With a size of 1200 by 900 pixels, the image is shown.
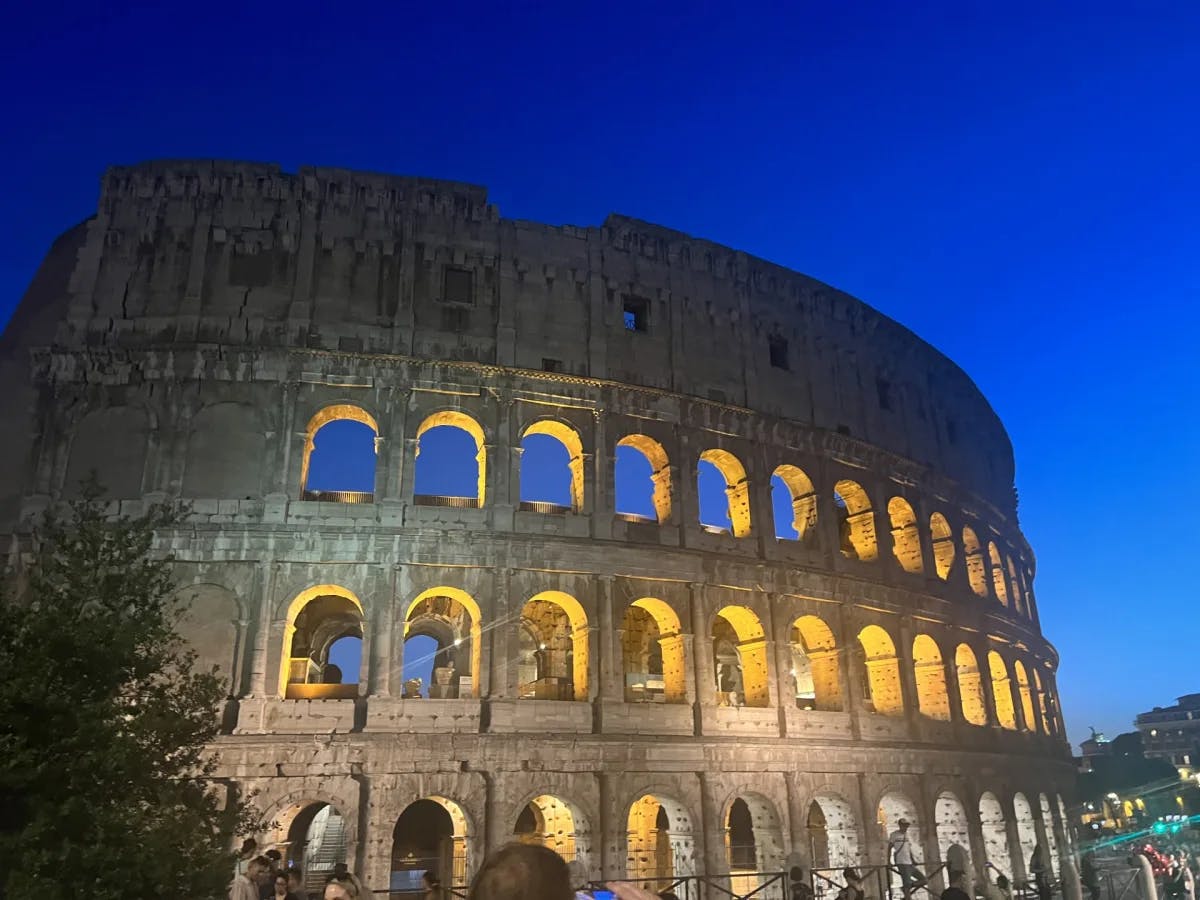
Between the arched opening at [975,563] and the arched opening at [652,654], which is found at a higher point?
the arched opening at [975,563]

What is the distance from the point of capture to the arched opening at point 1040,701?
28422 mm

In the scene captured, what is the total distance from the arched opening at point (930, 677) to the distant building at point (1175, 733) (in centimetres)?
6480

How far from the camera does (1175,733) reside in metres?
86.0

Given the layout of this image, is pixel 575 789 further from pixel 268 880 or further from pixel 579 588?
pixel 268 880

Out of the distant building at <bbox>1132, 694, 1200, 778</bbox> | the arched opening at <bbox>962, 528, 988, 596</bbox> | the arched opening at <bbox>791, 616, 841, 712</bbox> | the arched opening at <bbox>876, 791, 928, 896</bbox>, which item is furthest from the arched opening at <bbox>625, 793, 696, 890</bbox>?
the distant building at <bbox>1132, 694, 1200, 778</bbox>

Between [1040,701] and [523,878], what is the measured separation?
1195 inches

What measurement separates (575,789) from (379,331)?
379 inches

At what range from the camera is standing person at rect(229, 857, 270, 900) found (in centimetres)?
904

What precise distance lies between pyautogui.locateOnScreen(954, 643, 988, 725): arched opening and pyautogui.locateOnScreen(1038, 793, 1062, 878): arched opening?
3.24 m

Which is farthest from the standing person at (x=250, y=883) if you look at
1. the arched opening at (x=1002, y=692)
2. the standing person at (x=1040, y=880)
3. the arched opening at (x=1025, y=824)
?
the arched opening at (x=1002, y=692)

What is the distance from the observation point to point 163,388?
1786 cm

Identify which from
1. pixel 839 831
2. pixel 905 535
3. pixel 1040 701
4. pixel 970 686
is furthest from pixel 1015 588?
pixel 839 831

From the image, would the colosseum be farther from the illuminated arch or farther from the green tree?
the green tree

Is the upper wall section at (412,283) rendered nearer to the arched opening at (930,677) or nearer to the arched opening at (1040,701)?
the arched opening at (930,677)
